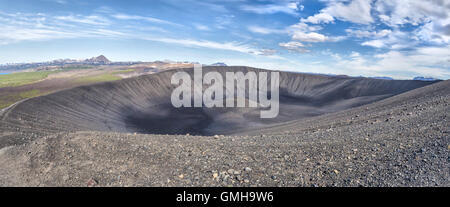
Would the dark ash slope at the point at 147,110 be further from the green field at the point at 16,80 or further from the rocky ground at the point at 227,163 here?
the green field at the point at 16,80

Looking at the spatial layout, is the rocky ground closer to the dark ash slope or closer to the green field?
the dark ash slope

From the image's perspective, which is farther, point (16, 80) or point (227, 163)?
point (16, 80)

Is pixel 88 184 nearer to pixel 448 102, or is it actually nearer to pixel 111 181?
pixel 111 181

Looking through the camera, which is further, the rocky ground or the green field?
the green field

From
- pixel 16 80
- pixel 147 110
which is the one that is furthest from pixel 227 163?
pixel 16 80

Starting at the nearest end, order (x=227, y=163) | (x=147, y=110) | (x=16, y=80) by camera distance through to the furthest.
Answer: (x=227, y=163) < (x=147, y=110) < (x=16, y=80)

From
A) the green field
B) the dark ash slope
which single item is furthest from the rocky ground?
the green field

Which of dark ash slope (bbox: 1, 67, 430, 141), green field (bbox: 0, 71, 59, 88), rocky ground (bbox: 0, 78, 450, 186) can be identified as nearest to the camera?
rocky ground (bbox: 0, 78, 450, 186)

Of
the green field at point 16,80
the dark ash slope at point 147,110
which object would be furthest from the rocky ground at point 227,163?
the green field at point 16,80

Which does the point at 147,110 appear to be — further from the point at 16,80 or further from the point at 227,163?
the point at 16,80

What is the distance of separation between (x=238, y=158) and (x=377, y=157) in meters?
4.38

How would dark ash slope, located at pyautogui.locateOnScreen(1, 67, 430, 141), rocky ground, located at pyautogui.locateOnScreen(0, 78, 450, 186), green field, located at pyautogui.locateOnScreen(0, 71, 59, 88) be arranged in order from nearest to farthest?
rocky ground, located at pyautogui.locateOnScreen(0, 78, 450, 186), dark ash slope, located at pyautogui.locateOnScreen(1, 67, 430, 141), green field, located at pyautogui.locateOnScreen(0, 71, 59, 88)

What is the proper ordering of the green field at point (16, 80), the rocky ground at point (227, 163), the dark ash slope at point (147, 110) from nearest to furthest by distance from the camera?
the rocky ground at point (227, 163) → the dark ash slope at point (147, 110) → the green field at point (16, 80)
